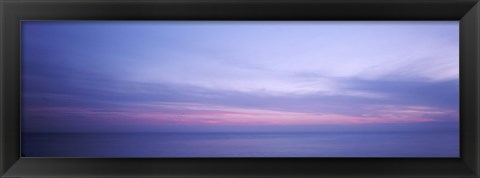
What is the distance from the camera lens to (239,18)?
1.26m

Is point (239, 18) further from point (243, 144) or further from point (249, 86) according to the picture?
point (243, 144)

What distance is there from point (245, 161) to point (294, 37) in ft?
3.52

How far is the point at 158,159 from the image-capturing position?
50.5 inches

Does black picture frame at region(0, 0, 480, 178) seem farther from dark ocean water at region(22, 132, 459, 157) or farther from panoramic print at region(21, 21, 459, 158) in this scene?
panoramic print at region(21, 21, 459, 158)

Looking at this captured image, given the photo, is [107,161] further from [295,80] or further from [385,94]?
[385,94]

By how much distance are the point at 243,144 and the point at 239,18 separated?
57.4 inches

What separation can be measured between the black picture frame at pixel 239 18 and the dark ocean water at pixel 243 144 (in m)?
0.05

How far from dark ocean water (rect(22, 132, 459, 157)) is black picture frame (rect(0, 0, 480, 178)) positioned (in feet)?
0.16

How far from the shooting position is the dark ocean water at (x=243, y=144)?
1.37 meters

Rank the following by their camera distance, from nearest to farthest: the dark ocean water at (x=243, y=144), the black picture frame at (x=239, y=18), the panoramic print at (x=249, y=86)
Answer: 1. the black picture frame at (x=239, y=18)
2. the dark ocean water at (x=243, y=144)
3. the panoramic print at (x=249, y=86)

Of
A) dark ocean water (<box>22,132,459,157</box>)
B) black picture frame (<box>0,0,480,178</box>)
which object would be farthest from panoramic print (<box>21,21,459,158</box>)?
black picture frame (<box>0,0,480,178</box>)

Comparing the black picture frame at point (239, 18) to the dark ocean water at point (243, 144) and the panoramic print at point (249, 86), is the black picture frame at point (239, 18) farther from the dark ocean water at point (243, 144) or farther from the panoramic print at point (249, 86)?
the panoramic print at point (249, 86)

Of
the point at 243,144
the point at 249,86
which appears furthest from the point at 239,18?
the point at 243,144

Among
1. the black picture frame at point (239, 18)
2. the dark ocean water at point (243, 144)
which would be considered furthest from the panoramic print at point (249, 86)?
the black picture frame at point (239, 18)
